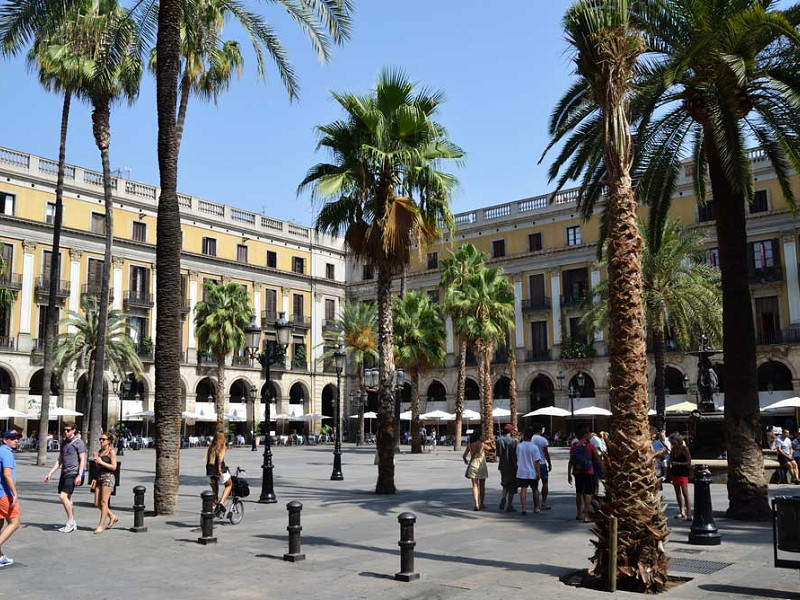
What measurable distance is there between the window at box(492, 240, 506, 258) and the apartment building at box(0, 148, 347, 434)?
14.9 m

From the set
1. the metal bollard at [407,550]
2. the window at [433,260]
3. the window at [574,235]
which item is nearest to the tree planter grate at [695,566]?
the metal bollard at [407,550]

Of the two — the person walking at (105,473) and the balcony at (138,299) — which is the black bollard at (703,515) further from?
the balcony at (138,299)

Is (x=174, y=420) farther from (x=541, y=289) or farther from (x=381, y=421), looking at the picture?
(x=541, y=289)

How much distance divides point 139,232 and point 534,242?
27089 millimetres

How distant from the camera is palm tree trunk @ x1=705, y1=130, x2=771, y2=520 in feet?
43.2

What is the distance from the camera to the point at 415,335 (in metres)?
41.9

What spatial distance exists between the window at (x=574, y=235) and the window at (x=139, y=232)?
28.7m

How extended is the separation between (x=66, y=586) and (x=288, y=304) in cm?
5252

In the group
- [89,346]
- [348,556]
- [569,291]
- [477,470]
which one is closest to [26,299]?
[89,346]

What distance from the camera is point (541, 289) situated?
54062mm

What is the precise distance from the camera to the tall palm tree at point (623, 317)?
320 inches

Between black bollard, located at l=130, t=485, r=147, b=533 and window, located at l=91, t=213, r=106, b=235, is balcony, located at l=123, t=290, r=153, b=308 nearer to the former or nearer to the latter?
window, located at l=91, t=213, r=106, b=235

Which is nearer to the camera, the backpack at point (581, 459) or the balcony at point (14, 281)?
the backpack at point (581, 459)

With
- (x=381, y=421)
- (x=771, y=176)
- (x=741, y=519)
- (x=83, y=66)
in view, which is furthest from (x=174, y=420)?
(x=771, y=176)
